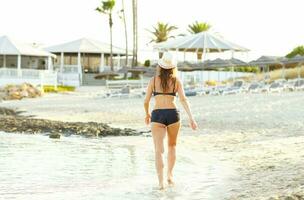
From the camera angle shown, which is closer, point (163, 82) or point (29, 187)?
point (163, 82)

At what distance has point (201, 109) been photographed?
78.6 ft

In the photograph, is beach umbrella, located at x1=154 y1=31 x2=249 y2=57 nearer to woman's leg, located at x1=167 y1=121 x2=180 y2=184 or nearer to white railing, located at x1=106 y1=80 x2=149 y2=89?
white railing, located at x1=106 y1=80 x2=149 y2=89

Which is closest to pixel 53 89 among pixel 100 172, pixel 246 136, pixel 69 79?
pixel 69 79

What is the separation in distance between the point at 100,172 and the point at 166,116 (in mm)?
2694

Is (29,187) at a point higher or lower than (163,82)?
lower

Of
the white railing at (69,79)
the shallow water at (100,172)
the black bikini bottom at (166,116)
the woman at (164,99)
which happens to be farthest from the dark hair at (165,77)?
the white railing at (69,79)

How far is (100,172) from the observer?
10086 mm

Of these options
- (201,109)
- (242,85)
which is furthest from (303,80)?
(201,109)

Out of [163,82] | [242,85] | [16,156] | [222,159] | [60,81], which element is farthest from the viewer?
[60,81]

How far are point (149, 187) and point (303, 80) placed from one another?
27.1 meters

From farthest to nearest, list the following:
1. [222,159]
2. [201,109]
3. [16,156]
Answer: [201,109], [16,156], [222,159]

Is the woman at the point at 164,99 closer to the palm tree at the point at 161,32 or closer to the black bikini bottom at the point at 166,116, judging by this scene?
the black bikini bottom at the point at 166,116

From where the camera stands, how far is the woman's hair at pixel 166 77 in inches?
303

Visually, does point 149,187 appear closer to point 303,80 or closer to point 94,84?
point 303,80
